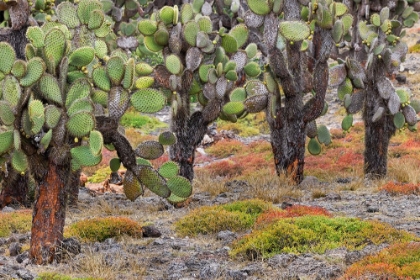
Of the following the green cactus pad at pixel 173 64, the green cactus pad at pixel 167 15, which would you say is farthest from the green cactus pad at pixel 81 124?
the green cactus pad at pixel 167 15

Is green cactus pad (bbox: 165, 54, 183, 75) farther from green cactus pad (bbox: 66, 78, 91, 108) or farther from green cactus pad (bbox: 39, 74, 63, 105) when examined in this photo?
green cactus pad (bbox: 39, 74, 63, 105)

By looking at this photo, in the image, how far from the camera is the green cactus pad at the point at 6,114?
6.42m

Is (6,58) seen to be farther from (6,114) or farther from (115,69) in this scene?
(115,69)

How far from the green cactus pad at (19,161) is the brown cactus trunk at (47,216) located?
0.25 m

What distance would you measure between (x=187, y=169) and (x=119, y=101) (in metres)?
4.18

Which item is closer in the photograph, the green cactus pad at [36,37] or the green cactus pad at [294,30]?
the green cactus pad at [36,37]

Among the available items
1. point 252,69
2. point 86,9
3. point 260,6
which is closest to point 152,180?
point 86,9

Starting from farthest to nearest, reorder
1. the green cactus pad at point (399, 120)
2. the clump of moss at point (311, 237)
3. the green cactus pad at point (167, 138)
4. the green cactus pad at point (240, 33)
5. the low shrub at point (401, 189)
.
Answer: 1. the green cactus pad at point (399, 120)
2. the green cactus pad at point (240, 33)
3. the low shrub at point (401, 189)
4. the green cactus pad at point (167, 138)
5. the clump of moss at point (311, 237)

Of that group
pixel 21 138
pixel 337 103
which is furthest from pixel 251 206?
pixel 337 103

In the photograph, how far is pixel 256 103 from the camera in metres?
11.5

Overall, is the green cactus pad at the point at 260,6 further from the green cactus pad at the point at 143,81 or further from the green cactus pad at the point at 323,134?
the green cactus pad at the point at 143,81

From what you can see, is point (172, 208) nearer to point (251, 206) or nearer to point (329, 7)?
point (251, 206)

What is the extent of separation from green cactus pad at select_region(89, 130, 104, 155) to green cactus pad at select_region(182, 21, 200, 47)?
440 centimetres

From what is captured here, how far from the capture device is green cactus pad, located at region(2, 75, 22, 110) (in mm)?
6457
